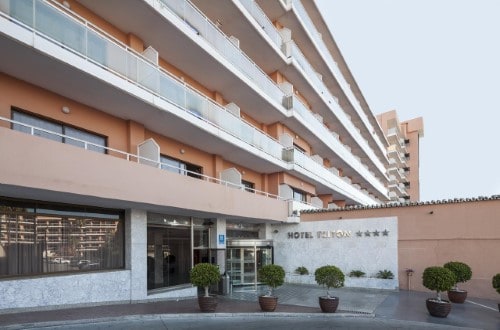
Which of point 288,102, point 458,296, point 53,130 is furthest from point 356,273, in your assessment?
point 53,130

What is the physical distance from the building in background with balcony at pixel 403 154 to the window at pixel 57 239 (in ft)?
209

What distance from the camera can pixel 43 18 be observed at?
423 inches

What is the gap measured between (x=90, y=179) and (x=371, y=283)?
1591 cm

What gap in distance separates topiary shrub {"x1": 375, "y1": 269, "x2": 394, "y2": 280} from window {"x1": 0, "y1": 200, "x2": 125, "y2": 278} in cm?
1348

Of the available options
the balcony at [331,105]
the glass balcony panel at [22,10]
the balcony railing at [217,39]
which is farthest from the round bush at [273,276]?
the balcony at [331,105]

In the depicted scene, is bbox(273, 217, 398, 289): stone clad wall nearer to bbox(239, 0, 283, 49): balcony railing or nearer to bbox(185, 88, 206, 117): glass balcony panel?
bbox(185, 88, 206, 117): glass balcony panel

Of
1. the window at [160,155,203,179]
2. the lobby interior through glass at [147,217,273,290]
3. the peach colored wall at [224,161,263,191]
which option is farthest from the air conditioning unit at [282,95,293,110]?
the lobby interior through glass at [147,217,273,290]

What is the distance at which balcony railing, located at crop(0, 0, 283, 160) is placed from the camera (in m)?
10.8

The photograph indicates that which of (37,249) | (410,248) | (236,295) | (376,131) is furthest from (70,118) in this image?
(376,131)

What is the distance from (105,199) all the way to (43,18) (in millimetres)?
5702

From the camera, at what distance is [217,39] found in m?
18.8

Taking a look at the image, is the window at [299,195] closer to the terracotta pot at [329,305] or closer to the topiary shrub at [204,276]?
the terracotta pot at [329,305]

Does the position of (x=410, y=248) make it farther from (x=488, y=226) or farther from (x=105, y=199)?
(x=105, y=199)

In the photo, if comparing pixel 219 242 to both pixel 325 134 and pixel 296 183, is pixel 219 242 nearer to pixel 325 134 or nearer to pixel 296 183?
pixel 296 183
